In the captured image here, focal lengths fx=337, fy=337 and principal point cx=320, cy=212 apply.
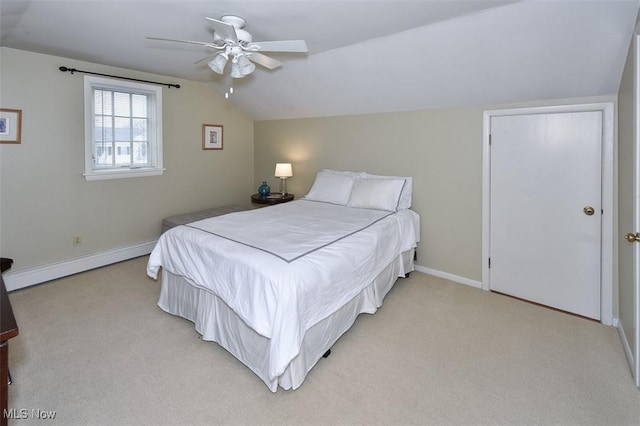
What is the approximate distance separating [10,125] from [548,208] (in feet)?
16.4

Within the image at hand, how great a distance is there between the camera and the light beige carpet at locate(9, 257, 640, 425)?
182 cm

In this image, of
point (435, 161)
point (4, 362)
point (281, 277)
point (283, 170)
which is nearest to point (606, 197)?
point (435, 161)

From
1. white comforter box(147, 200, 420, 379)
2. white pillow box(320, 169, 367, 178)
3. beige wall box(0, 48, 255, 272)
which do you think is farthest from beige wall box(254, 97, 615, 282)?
beige wall box(0, 48, 255, 272)

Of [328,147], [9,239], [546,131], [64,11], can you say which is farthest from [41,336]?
[546,131]

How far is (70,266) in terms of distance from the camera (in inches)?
146

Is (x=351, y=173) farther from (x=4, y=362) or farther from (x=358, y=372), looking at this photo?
(x=4, y=362)

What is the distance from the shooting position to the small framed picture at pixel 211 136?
482cm

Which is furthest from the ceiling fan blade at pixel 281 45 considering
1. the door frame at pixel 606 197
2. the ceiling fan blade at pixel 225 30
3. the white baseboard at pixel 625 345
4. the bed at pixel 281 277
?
the white baseboard at pixel 625 345

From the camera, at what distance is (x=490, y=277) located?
11.0 ft

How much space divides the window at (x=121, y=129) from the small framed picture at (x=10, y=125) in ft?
1.86

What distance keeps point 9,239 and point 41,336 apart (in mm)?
1395

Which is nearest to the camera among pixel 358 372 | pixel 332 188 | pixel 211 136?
pixel 358 372

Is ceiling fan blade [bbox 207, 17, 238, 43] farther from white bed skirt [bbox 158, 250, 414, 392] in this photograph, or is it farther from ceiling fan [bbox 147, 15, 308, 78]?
white bed skirt [bbox 158, 250, 414, 392]

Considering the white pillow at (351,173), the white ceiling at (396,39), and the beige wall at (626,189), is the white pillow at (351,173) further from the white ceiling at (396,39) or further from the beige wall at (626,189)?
the beige wall at (626,189)
